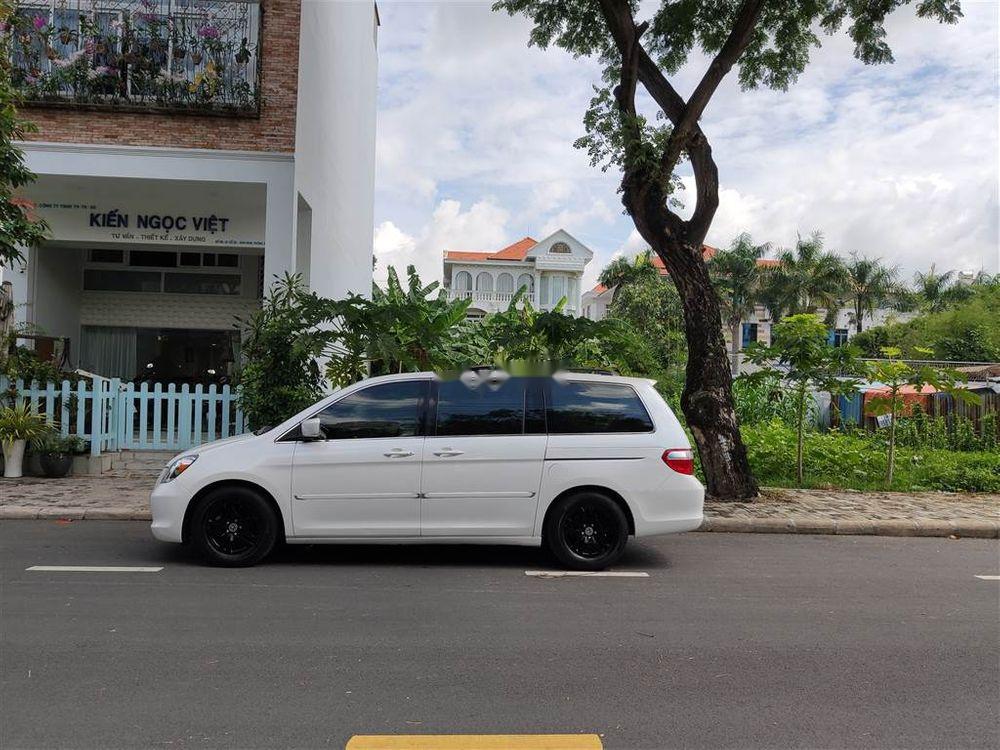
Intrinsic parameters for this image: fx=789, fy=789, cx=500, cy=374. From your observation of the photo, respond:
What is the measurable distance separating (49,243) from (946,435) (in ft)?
62.8

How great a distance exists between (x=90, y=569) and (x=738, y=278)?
1845 inches

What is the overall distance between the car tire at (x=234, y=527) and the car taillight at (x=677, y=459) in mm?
3487

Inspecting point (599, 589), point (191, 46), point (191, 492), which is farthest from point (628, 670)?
point (191, 46)

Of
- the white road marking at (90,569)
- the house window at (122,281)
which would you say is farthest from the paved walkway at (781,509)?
the house window at (122,281)

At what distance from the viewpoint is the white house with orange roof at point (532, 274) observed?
53938 millimetres

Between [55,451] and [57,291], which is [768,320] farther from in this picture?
[55,451]

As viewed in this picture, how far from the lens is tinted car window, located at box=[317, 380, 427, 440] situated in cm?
704

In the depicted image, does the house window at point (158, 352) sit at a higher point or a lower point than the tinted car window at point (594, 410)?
higher

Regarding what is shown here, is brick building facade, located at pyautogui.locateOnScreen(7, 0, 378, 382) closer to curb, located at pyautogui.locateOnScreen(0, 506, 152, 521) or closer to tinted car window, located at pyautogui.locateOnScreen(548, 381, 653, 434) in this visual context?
Result: curb, located at pyautogui.locateOnScreen(0, 506, 152, 521)

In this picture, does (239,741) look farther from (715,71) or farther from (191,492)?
(715,71)

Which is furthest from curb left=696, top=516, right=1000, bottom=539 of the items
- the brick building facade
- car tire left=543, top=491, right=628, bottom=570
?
the brick building facade

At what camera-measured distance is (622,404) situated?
7.24m

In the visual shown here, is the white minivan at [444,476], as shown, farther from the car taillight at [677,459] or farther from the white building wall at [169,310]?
the white building wall at [169,310]

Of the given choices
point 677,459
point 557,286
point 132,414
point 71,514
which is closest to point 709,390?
point 677,459
